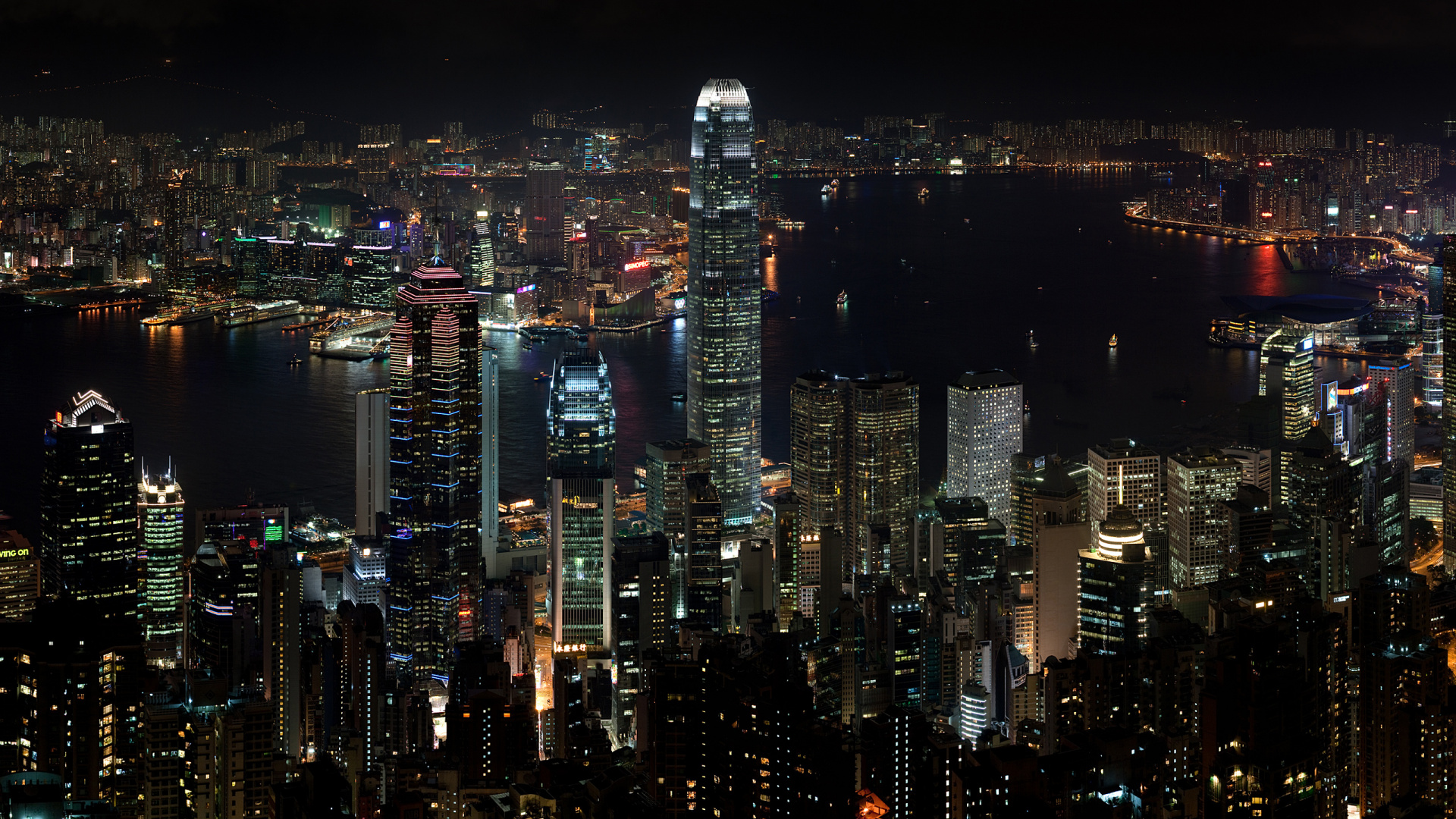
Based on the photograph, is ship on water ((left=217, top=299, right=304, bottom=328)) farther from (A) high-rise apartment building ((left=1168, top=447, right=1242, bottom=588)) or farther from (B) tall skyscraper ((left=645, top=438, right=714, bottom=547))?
(A) high-rise apartment building ((left=1168, top=447, right=1242, bottom=588))

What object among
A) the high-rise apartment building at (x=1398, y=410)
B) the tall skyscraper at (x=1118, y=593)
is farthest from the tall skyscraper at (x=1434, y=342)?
the tall skyscraper at (x=1118, y=593)

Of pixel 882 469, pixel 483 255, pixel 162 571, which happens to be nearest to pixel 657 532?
pixel 882 469

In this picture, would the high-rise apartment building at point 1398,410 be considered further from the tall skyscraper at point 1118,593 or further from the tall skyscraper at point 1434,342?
the tall skyscraper at point 1118,593

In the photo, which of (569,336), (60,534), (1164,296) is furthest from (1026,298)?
(60,534)

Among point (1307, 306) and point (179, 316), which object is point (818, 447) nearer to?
point (1307, 306)

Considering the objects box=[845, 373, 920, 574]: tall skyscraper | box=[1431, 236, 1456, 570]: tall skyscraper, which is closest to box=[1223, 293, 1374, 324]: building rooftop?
box=[1431, 236, 1456, 570]: tall skyscraper

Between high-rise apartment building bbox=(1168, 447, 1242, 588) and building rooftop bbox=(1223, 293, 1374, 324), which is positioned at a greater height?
building rooftop bbox=(1223, 293, 1374, 324)
